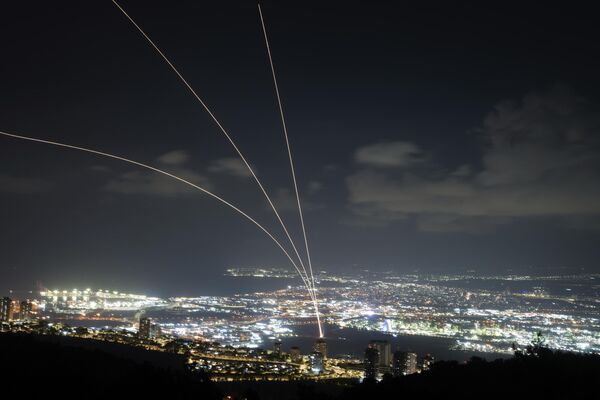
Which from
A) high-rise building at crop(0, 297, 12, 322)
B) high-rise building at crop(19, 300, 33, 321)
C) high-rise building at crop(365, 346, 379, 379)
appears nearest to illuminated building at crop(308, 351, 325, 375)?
high-rise building at crop(365, 346, 379, 379)

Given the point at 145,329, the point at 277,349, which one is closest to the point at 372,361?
the point at 277,349

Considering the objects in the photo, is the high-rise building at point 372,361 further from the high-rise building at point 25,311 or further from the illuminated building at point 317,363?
the high-rise building at point 25,311

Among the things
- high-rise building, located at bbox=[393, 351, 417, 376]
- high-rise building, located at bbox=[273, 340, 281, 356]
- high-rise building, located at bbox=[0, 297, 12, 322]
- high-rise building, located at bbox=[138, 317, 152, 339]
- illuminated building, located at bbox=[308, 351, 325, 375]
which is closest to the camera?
high-rise building, located at bbox=[393, 351, 417, 376]

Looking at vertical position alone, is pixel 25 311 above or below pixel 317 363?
above

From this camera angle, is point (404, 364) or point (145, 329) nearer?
point (404, 364)

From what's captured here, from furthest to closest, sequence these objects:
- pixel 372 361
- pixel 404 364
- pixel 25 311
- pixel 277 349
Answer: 1. pixel 25 311
2. pixel 277 349
3. pixel 372 361
4. pixel 404 364

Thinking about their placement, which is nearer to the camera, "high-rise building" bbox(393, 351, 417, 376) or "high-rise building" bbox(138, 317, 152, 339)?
"high-rise building" bbox(393, 351, 417, 376)

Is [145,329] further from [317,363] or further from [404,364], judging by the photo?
[404,364]

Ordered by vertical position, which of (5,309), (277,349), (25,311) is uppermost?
(5,309)

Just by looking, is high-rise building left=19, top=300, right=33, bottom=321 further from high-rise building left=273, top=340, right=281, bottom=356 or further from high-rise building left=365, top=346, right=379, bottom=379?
high-rise building left=365, top=346, right=379, bottom=379

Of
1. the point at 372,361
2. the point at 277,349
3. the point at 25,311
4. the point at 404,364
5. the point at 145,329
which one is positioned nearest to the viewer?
the point at 404,364
